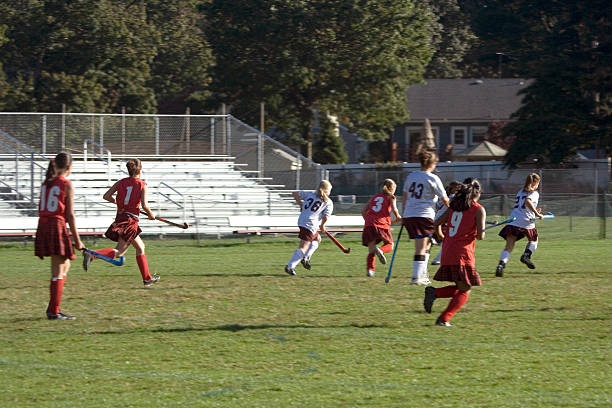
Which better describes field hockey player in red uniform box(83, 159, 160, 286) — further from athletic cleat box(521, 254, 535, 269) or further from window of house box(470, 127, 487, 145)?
window of house box(470, 127, 487, 145)

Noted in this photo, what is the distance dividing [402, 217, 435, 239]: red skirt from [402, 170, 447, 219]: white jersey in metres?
0.06

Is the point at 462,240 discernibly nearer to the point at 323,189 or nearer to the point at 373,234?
the point at 373,234

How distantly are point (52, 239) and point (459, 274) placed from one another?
4.16m

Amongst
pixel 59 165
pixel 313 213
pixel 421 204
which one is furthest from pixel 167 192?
pixel 59 165

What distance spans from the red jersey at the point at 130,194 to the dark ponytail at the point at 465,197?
5.07 metres

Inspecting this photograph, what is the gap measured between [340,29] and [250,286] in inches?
1440

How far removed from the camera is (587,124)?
1580 inches

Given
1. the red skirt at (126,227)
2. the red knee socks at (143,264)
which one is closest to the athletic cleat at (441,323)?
the red knee socks at (143,264)

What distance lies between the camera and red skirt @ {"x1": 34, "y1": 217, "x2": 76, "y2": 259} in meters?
9.70

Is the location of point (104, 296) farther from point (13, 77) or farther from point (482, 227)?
point (13, 77)

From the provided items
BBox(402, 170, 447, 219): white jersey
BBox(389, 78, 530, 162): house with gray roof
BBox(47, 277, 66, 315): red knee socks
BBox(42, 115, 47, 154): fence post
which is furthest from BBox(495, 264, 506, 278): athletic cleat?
BBox(389, 78, 530, 162): house with gray roof

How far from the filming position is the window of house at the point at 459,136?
60781mm

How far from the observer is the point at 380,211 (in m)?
14.9

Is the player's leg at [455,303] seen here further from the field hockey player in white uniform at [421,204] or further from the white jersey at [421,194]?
the white jersey at [421,194]
